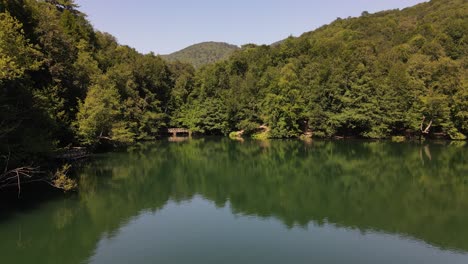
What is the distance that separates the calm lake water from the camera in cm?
1232

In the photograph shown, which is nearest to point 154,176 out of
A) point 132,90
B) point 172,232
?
point 172,232

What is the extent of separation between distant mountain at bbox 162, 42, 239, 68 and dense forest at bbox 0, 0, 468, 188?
3130 inches

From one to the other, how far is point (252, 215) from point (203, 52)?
149 metres

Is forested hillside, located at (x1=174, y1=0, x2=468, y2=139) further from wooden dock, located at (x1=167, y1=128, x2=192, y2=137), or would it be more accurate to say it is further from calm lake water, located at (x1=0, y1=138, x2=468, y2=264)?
calm lake water, located at (x1=0, y1=138, x2=468, y2=264)

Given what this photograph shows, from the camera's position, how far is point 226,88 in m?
64.1

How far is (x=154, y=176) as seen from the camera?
85.0ft

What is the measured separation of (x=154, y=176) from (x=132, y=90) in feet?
78.8

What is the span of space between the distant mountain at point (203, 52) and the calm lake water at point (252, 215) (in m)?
123

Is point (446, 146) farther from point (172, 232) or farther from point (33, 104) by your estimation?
point (33, 104)

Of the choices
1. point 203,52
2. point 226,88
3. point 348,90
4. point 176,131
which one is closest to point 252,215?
point 348,90

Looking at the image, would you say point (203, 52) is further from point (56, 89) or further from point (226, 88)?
point (56, 89)

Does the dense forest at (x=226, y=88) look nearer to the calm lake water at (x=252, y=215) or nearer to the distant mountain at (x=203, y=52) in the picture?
the calm lake water at (x=252, y=215)

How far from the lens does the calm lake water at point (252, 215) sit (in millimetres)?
12320

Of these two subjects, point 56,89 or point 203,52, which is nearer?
point 56,89
